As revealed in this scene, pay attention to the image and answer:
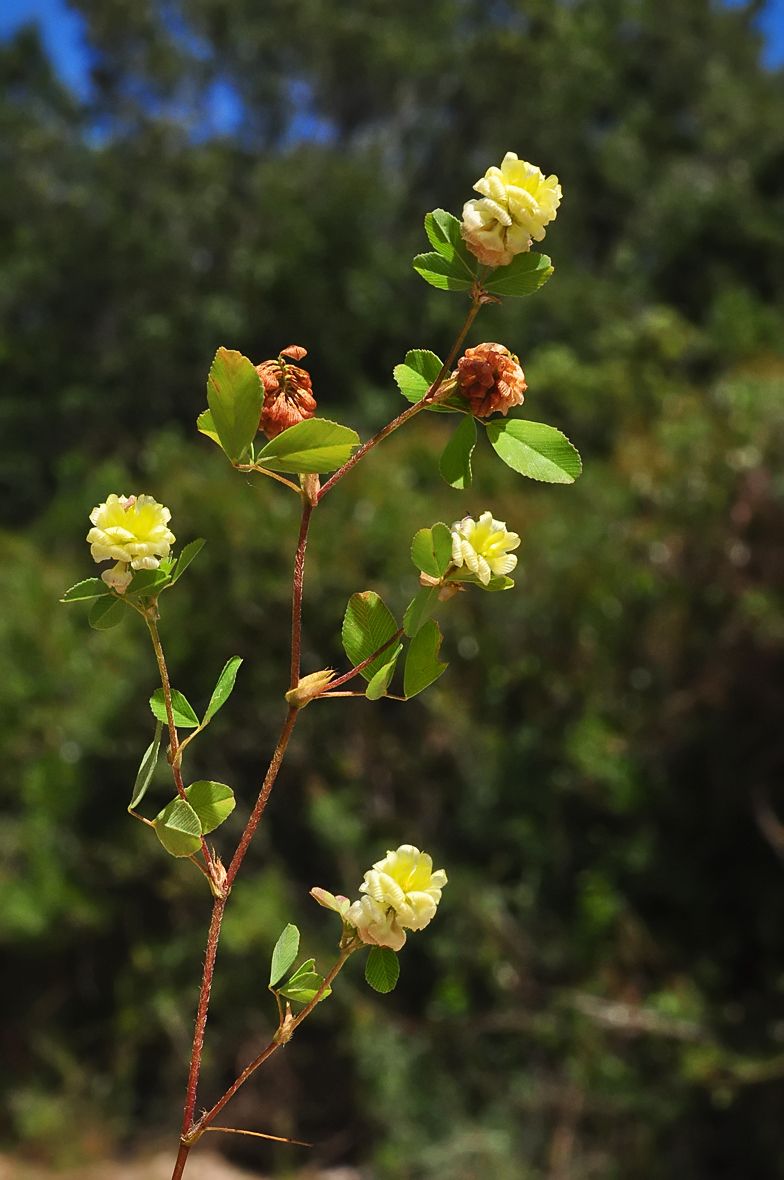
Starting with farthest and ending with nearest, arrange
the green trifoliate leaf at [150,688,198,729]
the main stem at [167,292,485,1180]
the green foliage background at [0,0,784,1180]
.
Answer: the green foliage background at [0,0,784,1180]
the green trifoliate leaf at [150,688,198,729]
the main stem at [167,292,485,1180]

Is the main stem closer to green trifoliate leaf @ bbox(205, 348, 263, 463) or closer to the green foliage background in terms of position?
green trifoliate leaf @ bbox(205, 348, 263, 463)

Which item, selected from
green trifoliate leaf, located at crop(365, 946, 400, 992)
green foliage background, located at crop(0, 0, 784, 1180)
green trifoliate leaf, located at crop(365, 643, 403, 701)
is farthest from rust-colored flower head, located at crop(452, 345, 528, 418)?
green foliage background, located at crop(0, 0, 784, 1180)

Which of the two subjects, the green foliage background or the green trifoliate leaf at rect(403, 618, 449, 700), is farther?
the green foliage background

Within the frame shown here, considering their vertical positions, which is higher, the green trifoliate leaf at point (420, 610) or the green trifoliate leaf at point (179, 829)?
the green trifoliate leaf at point (420, 610)

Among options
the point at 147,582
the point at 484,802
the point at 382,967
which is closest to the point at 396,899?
the point at 382,967

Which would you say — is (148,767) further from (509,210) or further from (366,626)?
(509,210)

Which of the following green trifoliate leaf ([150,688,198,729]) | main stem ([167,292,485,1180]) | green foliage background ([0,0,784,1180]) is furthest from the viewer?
green foliage background ([0,0,784,1180])

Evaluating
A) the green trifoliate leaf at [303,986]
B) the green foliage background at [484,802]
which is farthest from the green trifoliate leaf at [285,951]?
the green foliage background at [484,802]

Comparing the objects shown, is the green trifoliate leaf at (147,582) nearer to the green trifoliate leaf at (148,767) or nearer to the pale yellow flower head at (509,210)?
the green trifoliate leaf at (148,767)
